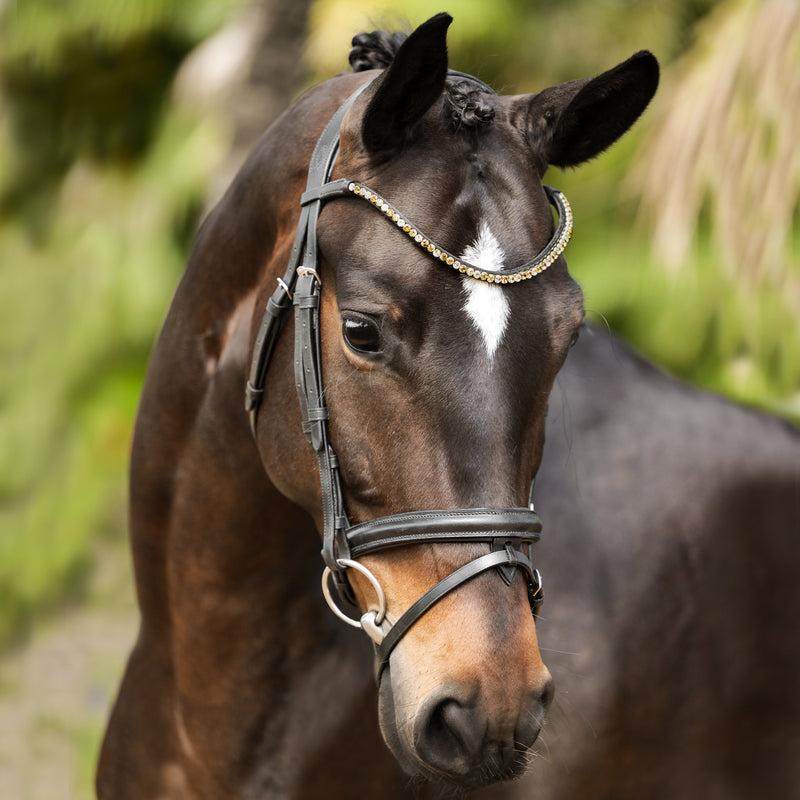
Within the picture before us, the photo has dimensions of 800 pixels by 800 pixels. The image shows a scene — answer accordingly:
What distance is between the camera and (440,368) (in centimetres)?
144

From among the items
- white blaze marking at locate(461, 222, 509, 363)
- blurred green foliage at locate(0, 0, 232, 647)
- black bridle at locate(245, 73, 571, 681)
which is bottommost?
blurred green foliage at locate(0, 0, 232, 647)

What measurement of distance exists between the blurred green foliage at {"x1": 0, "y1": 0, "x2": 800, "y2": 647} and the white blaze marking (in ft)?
8.67

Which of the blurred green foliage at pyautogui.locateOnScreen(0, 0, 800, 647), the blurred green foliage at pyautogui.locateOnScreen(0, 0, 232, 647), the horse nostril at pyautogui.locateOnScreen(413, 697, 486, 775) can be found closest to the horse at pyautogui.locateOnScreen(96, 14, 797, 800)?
the horse nostril at pyautogui.locateOnScreen(413, 697, 486, 775)

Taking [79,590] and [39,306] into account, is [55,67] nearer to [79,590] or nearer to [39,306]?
[39,306]

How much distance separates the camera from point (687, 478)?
2328 millimetres

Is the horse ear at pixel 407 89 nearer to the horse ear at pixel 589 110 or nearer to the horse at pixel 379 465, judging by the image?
the horse at pixel 379 465

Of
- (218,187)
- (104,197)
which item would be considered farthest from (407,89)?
(104,197)

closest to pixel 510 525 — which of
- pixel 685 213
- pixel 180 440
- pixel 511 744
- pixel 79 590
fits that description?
pixel 511 744

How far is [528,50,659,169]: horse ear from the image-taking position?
1.67 meters

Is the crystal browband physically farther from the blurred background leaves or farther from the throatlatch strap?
the blurred background leaves

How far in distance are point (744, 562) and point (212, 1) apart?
451 centimetres

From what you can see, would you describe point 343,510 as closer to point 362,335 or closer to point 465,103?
point 362,335

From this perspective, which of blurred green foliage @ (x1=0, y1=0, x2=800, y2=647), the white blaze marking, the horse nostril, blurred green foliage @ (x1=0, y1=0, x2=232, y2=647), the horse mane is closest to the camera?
the horse nostril

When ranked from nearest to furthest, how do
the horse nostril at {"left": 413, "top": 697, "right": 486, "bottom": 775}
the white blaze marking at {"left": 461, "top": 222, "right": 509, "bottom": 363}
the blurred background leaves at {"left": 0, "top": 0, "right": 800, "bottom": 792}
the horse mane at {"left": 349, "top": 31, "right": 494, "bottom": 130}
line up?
the horse nostril at {"left": 413, "top": 697, "right": 486, "bottom": 775} < the white blaze marking at {"left": 461, "top": 222, "right": 509, "bottom": 363} < the horse mane at {"left": 349, "top": 31, "right": 494, "bottom": 130} < the blurred background leaves at {"left": 0, "top": 0, "right": 800, "bottom": 792}
